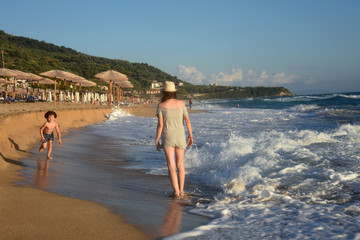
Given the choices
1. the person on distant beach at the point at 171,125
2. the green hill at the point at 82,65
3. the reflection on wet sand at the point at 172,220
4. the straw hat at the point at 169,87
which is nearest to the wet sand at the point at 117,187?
the reflection on wet sand at the point at 172,220

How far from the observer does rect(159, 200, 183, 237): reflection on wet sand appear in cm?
283

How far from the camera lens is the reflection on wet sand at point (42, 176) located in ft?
13.8

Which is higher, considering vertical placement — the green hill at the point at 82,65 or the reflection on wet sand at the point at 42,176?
the green hill at the point at 82,65

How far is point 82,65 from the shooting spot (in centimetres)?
8850

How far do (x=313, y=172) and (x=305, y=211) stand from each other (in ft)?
6.79

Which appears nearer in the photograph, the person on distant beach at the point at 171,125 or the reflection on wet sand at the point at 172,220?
the reflection on wet sand at the point at 172,220

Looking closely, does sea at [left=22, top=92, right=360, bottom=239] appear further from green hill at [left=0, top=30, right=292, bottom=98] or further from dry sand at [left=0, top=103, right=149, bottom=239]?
green hill at [left=0, top=30, right=292, bottom=98]

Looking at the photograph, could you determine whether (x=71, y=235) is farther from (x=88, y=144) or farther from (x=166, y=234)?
(x=88, y=144)

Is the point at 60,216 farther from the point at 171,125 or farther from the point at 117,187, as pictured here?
the point at 171,125

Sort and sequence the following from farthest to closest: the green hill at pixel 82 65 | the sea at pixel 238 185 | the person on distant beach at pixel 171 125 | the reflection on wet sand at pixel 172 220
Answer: the green hill at pixel 82 65 < the person on distant beach at pixel 171 125 < the sea at pixel 238 185 < the reflection on wet sand at pixel 172 220

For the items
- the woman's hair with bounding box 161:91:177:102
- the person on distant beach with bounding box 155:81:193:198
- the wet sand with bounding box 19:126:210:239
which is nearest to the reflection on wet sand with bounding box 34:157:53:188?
the wet sand with bounding box 19:126:210:239

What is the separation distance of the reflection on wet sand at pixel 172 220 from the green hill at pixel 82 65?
1.70 metres

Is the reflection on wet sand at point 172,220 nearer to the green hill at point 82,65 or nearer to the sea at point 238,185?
the sea at point 238,185

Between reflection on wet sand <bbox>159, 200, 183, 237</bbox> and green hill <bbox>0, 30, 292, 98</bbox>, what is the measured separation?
5.58 ft
